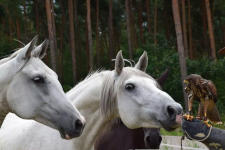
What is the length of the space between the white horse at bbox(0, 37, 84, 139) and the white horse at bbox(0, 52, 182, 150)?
2.33ft

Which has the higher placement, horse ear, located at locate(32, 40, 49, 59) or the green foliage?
horse ear, located at locate(32, 40, 49, 59)

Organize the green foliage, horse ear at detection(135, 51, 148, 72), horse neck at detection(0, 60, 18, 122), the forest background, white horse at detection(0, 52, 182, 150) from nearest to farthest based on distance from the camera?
horse neck at detection(0, 60, 18, 122)
white horse at detection(0, 52, 182, 150)
horse ear at detection(135, 51, 148, 72)
the green foliage
the forest background

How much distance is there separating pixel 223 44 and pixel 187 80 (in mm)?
32273

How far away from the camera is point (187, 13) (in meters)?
33.1

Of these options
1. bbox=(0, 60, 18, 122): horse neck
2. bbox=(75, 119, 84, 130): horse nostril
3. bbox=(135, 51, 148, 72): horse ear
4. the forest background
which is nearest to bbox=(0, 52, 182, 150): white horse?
bbox=(135, 51, 148, 72): horse ear

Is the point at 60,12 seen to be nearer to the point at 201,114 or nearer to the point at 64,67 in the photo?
the point at 64,67

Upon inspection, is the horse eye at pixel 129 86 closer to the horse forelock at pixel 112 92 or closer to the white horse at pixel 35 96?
the horse forelock at pixel 112 92

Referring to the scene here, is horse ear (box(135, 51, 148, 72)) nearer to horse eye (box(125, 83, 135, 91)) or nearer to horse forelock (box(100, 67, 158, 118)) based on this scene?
horse forelock (box(100, 67, 158, 118))

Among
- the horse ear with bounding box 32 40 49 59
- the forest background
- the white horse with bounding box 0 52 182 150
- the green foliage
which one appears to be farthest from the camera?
the forest background

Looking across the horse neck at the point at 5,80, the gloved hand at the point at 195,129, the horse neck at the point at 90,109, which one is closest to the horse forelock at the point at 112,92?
the horse neck at the point at 90,109

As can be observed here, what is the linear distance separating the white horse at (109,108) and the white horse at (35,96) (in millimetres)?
712

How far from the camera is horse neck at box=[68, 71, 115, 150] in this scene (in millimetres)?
4199

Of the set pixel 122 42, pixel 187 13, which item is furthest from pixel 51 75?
pixel 122 42

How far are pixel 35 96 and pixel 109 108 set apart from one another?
949 mm
